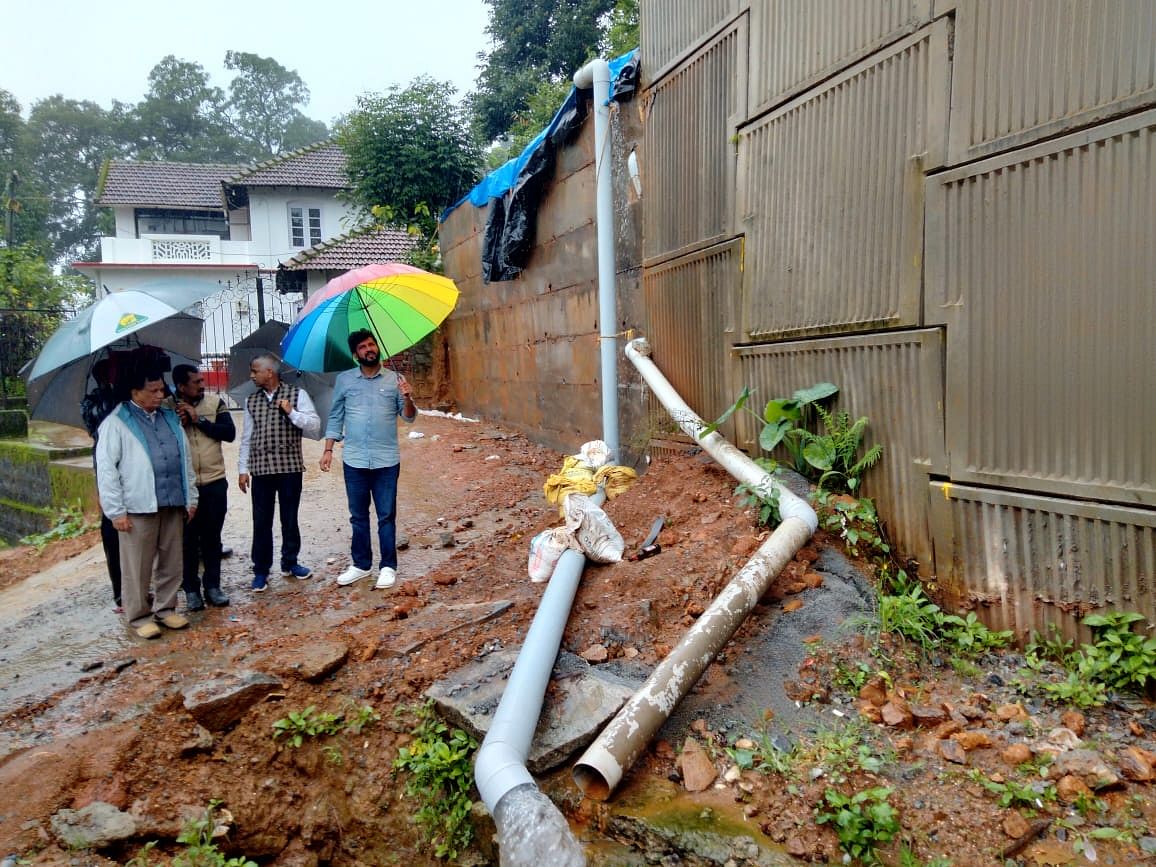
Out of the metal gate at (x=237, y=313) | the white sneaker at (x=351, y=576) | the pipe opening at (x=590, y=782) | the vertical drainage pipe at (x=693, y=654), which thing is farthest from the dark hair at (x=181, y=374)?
the metal gate at (x=237, y=313)

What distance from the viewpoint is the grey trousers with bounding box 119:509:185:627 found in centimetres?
436

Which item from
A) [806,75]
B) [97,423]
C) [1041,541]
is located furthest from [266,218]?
[1041,541]

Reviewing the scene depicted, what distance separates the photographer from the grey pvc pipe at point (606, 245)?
6152mm

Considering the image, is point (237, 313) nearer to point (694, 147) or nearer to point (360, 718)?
point (694, 147)

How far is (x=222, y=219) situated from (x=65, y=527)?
76.6 feet

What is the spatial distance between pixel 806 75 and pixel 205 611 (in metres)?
4.84

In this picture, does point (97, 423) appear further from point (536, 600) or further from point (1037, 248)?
point (1037, 248)

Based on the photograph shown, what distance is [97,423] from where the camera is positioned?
459 cm

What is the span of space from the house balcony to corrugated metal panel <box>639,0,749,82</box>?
21.8 m

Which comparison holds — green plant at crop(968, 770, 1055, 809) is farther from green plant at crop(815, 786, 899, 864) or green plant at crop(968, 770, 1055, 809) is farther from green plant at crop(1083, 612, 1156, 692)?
green plant at crop(1083, 612, 1156, 692)

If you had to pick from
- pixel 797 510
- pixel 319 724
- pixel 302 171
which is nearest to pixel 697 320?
pixel 797 510

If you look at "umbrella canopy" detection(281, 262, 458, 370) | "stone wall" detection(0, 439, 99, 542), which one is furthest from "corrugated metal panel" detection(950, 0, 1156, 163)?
"stone wall" detection(0, 439, 99, 542)

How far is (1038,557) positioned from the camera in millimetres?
3043

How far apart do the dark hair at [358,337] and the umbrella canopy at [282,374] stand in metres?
0.48
